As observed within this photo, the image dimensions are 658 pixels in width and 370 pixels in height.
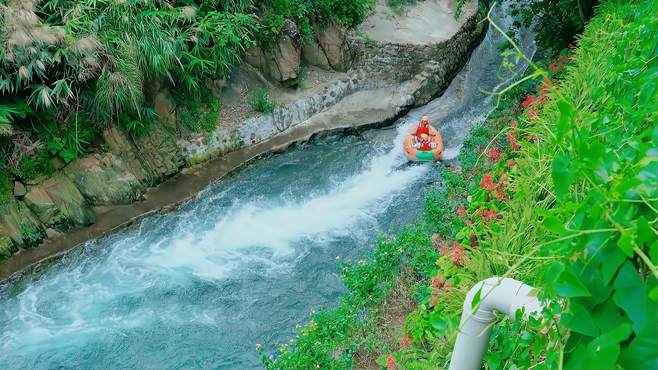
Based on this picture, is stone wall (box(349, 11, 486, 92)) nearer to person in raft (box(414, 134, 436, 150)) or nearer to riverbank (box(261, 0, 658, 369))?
person in raft (box(414, 134, 436, 150))

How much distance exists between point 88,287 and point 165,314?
114 centimetres

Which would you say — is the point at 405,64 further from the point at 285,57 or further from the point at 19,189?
the point at 19,189

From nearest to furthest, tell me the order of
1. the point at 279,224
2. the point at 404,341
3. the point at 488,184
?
the point at 404,341 < the point at 488,184 < the point at 279,224

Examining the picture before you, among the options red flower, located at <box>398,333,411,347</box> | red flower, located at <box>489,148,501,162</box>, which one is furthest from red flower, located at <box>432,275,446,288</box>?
red flower, located at <box>489,148,501,162</box>

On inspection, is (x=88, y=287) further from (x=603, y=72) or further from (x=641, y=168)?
(x=641, y=168)

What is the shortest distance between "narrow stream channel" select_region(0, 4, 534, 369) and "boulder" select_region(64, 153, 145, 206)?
0.49 meters

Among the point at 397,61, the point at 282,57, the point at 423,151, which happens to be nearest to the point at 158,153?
the point at 282,57

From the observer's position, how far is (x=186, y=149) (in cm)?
806

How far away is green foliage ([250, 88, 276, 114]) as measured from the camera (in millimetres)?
8836

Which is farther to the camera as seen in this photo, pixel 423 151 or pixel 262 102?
pixel 262 102

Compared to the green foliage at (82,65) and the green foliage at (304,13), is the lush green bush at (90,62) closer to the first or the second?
the green foliage at (82,65)

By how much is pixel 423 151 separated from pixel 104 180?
15.8ft

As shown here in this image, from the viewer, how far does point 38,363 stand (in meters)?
5.46

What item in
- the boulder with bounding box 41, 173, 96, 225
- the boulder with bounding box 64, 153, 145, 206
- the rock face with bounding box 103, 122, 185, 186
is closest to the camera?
the boulder with bounding box 41, 173, 96, 225
